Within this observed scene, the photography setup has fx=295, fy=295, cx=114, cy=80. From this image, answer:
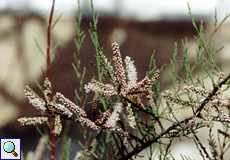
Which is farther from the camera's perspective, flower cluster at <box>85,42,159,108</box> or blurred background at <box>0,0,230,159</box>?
blurred background at <box>0,0,230,159</box>

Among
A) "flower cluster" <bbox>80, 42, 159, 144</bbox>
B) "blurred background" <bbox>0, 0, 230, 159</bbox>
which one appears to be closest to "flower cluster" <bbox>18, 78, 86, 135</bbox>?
"flower cluster" <bbox>80, 42, 159, 144</bbox>

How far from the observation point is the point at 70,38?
1319 millimetres

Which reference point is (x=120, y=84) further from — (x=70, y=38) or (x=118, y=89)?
(x=70, y=38)

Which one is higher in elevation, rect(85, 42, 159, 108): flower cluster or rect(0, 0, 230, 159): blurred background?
rect(0, 0, 230, 159): blurred background

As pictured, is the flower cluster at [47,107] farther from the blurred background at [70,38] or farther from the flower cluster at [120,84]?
→ the blurred background at [70,38]

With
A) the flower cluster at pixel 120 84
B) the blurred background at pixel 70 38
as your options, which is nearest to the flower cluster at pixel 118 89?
the flower cluster at pixel 120 84

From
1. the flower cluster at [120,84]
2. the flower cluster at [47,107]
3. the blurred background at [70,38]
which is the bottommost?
the flower cluster at [47,107]

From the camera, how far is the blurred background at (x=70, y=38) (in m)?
1.29

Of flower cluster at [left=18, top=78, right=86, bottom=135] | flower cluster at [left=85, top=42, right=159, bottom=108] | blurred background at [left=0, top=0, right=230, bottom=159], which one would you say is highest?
blurred background at [left=0, top=0, right=230, bottom=159]

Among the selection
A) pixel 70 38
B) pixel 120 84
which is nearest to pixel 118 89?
pixel 120 84

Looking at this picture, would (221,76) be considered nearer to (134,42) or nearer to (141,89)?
(141,89)

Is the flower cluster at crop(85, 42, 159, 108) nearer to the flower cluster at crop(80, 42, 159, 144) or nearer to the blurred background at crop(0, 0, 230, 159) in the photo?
the flower cluster at crop(80, 42, 159, 144)

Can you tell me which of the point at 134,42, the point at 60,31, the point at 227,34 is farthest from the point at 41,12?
the point at 227,34

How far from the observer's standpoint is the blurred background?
4.22ft
